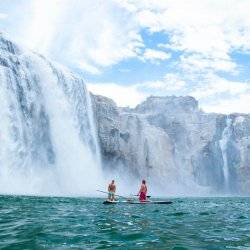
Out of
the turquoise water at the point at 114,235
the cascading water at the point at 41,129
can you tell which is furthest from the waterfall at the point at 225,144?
the turquoise water at the point at 114,235

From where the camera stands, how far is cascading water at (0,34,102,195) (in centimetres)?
4462

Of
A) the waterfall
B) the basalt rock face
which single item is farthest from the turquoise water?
the waterfall

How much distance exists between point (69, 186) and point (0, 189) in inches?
588

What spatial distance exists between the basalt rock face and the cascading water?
15.2m

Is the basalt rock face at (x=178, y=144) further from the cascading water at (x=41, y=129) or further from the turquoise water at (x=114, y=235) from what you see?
the turquoise water at (x=114, y=235)

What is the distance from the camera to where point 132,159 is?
83438 mm

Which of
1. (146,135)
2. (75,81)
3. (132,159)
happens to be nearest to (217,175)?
(146,135)

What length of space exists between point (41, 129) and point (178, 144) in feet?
193

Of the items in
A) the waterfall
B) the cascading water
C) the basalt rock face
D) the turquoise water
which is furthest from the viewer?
the waterfall

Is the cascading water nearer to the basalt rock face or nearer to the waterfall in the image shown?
the basalt rock face

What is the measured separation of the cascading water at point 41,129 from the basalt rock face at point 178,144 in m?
15.2

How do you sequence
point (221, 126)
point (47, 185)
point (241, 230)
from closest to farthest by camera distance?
point (241, 230) → point (47, 185) → point (221, 126)

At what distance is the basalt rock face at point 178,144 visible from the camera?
79.3m

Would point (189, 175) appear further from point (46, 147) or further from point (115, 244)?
point (115, 244)
